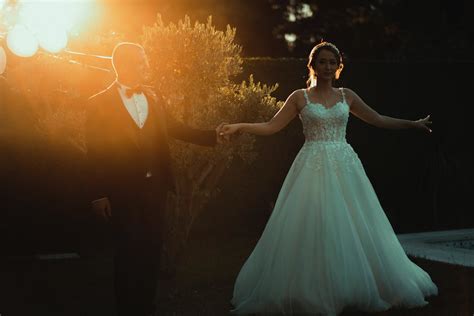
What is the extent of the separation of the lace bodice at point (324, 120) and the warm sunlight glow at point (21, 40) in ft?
9.44

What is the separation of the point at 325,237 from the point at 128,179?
5.56ft

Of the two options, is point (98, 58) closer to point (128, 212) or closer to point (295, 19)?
point (128, 212)

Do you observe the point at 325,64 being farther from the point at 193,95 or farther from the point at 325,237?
the point at 193,95

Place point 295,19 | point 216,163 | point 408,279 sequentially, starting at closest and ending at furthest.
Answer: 1. point 408,279
2. point 216,163
3. point 295,19

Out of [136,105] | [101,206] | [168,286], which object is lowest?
[168,286]

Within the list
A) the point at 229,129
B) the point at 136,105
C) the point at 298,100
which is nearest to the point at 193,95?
the point at 229,129

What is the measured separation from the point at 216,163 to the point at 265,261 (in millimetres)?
2123

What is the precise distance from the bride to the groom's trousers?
97cm

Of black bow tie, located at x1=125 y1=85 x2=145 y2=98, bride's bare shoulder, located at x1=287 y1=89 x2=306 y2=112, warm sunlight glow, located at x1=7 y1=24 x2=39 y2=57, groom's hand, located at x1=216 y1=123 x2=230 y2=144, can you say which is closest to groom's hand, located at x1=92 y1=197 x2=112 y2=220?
black bow tie, located at x1=125 y1=85 x2=145 y2=98

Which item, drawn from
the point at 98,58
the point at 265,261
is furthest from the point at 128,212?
the point at 98,58

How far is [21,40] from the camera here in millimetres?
7977

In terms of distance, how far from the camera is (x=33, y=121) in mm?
10000

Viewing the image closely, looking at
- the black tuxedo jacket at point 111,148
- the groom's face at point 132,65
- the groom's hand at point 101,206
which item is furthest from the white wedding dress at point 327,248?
the groom's face at point 132,65

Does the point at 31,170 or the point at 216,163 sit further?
the point at 31,170
